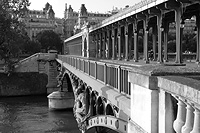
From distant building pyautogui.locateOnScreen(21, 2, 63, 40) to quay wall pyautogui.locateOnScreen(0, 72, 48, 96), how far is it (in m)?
56.1

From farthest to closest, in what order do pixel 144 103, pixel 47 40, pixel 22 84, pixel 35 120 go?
pixel 47 40, pixel 22 84, pixel 35 120, pixel 144 103

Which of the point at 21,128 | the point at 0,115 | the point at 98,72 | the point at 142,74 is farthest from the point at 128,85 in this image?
the point at 0,115

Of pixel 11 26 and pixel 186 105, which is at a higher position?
pixel 11 26

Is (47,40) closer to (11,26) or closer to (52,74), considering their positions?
(52,74)

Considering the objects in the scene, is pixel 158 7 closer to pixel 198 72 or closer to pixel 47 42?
pixel 198 72

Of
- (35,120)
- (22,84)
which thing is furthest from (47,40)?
(35,120)

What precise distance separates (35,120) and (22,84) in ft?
73.7

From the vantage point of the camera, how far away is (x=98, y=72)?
12273mm

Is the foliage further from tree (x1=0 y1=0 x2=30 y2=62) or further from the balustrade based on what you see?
the balustrade

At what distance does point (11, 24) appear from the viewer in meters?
43.4

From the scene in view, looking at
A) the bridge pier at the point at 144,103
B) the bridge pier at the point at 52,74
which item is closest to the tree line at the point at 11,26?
the bridge pier at the point at 52,74

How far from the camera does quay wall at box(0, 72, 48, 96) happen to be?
161ft

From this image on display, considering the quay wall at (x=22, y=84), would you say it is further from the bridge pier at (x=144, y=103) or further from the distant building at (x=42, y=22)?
the distant building at (x=42, y=22)

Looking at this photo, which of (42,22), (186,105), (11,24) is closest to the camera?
(186,105)
